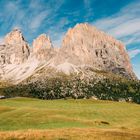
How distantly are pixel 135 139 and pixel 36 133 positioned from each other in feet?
43.3

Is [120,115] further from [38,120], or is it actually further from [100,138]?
[100,138]

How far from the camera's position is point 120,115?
77.4 meters

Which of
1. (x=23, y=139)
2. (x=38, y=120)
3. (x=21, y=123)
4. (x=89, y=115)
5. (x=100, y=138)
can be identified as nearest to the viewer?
(x=23, y=139)

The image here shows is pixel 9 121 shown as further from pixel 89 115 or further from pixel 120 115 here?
pixel 120 115

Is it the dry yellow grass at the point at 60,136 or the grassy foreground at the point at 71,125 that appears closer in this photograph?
the dry yellow grass at the point at 60,136

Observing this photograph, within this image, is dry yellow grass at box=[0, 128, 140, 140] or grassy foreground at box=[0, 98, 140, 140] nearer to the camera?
dry yellow grass at box=[0, 128, 140, 140]

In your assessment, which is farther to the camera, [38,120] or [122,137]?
[38,120]

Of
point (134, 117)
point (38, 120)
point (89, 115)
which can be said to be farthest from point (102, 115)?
point (38, 120)

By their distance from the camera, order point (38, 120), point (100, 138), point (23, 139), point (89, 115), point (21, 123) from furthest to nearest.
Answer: point (89, 115) → point (38, 120) → point (21, 123) → point (100, 138) → point (23, 139)

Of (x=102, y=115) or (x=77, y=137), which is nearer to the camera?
(x=77, y=137)

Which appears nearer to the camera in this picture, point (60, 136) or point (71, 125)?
point (60, 136)

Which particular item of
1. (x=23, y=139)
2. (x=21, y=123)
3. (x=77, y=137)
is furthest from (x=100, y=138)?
(x=21, y=123)

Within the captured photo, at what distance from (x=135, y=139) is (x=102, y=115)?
33.1m

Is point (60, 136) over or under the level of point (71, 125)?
under
